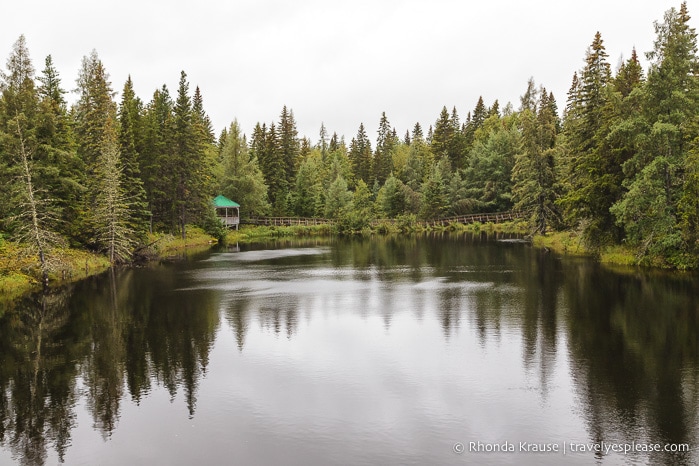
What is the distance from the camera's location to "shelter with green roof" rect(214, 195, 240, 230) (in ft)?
238

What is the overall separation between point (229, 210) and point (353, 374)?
67.4m

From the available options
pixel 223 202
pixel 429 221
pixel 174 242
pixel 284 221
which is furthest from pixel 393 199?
pixel 174 242

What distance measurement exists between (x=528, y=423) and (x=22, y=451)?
36.8 ft

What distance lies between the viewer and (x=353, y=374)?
49.9ft

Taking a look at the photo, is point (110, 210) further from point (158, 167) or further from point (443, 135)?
point (443, 135)

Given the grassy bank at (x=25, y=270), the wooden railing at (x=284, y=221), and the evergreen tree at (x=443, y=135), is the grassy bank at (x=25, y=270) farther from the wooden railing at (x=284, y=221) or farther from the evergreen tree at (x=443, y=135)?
the evergreen tree at (x=443, y=135)

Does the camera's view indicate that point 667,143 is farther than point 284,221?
No

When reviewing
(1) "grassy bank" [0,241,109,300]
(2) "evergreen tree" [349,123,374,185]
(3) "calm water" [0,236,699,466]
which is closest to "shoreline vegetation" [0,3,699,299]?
(1) "grassy bank" [0,241,109,300]

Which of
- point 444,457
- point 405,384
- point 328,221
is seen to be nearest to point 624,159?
point 405,384

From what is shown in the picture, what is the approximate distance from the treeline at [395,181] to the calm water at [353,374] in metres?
6.03

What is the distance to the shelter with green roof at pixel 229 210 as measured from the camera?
238 feet

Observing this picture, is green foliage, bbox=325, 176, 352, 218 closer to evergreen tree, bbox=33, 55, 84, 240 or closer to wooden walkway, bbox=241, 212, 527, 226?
wooden walkway, bbox=241, 212, 527, 226

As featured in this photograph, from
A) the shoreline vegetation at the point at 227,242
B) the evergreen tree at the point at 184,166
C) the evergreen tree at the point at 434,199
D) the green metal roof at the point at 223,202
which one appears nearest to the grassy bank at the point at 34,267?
the shoreline vegetation at the point at 227,242

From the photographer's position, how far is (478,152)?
282 ft
